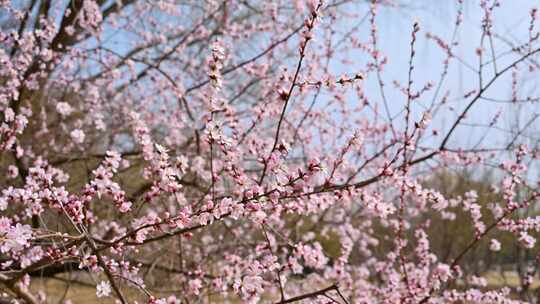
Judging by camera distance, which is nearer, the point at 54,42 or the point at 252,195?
the point at 252,195

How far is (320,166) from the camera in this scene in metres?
1.91

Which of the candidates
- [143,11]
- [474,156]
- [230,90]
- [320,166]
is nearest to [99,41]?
[143,11]

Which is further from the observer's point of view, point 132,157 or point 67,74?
point 67,74

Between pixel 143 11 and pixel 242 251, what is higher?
pixel 143 11

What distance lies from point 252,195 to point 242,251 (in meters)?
4.41

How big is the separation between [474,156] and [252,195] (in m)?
3.54

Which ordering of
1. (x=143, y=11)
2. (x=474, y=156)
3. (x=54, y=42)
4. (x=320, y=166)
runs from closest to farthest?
(x=320, y=166) < (x=474, y=156) < (x=54, y=42) < (x=143, y=11)

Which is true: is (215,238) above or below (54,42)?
below

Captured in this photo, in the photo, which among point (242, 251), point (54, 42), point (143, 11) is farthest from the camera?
point (143, 11)

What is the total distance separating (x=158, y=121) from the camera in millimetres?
7160

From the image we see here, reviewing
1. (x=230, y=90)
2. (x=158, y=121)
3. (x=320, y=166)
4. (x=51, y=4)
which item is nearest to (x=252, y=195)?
(x=320, y=166)

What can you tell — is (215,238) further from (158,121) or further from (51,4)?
(51,4)

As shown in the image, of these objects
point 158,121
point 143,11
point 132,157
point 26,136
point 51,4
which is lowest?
point 132,157

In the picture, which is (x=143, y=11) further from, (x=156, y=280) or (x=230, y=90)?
(x=156, y=280)
